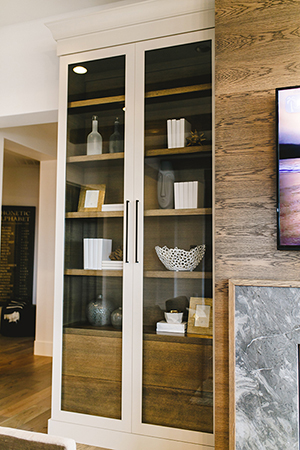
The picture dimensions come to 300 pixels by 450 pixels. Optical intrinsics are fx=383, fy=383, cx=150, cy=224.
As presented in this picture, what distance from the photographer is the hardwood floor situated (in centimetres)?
273

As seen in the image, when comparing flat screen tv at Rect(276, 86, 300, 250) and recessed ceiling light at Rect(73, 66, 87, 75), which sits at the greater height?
recessed ceiling light at Rect(73, 66, 87, 75)

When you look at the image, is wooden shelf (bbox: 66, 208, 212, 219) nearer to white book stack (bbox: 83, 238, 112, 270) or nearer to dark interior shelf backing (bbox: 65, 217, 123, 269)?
dark interior shelf backing (bbox: 65, 217, 123, 269)

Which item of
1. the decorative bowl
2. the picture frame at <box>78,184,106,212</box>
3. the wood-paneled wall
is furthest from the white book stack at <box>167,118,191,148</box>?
the decorative bowl

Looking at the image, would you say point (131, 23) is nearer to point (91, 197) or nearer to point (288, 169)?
point (91, 197)

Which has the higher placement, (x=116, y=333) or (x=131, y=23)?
(x=131, y=23)

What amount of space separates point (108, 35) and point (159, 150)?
0.85 metres

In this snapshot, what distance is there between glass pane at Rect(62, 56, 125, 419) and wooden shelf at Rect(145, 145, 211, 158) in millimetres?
219

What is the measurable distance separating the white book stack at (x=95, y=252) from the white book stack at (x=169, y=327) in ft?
1.75

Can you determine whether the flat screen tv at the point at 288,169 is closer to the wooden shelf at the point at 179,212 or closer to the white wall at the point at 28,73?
the wooden shelf at the point at 179,212

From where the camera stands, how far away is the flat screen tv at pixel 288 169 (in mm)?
1874

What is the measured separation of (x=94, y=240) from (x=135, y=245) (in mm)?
323

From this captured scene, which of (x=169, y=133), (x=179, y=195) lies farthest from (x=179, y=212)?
(x=169, y=133)

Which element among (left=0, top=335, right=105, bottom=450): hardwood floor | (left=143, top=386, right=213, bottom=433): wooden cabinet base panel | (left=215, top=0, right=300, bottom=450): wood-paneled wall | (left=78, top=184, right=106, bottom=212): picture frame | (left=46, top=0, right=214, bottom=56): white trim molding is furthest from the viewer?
(left=0, top=335, right=105, bottom=450): hardwood floor

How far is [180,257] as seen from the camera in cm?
231
